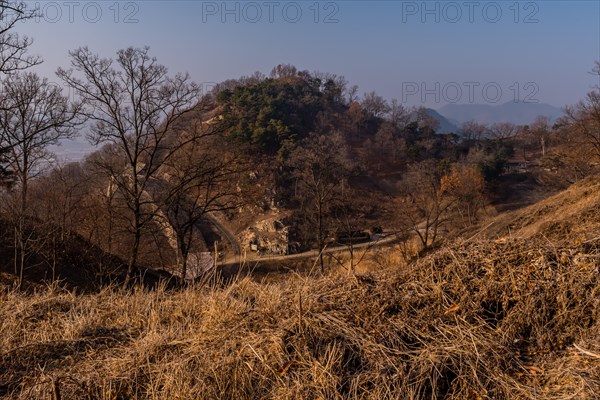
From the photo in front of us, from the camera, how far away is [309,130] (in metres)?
55.9

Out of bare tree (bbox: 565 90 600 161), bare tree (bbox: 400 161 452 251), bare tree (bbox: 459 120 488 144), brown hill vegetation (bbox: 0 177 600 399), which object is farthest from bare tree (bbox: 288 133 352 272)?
brown hill vegetation (bbox: 0 177 600 399)

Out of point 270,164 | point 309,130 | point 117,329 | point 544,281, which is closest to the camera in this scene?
point 544,281

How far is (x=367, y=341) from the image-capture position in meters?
3.08

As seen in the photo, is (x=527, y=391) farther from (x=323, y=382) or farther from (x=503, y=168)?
(x=503, y=168)

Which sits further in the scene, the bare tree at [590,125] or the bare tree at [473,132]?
the bare tree at [473,132]

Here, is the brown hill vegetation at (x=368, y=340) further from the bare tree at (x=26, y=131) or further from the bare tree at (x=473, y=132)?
the bare tree at (x=473, y=132)

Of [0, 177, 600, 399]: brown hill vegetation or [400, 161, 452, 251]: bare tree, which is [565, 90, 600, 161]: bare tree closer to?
[400, 161, 452, 251]: bare tree

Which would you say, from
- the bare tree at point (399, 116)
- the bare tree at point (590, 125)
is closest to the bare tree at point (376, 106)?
the bare tree at point (399, 116)

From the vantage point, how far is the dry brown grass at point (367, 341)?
2.79m

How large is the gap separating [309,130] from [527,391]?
54.1 meters

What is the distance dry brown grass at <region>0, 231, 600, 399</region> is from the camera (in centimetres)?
279

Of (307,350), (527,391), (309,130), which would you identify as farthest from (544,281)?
(309,130)

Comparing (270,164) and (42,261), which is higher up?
(270,164)

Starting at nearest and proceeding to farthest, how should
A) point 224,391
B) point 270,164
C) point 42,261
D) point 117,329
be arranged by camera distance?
point 224,391, point 117,329, point 42,261, point 270,164
